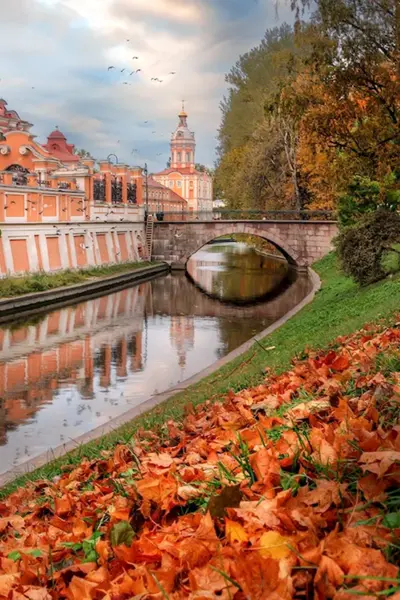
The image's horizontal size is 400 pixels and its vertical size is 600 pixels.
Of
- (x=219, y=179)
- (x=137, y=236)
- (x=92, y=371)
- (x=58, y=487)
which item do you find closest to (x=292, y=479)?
(x=58, y=487)

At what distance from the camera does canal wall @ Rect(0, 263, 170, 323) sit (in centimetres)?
2310

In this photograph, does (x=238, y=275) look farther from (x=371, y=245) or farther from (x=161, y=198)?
(x=161, y=198)

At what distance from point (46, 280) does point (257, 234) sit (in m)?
19.4

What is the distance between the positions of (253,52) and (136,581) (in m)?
51.7

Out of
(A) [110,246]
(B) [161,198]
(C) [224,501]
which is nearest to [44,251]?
(A) [110,246]

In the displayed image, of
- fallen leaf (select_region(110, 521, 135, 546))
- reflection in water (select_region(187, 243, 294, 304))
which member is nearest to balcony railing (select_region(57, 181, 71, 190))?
reflection in water (select_region(187, 243, 294, 304))

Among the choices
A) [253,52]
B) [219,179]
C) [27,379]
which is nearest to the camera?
[27,379]

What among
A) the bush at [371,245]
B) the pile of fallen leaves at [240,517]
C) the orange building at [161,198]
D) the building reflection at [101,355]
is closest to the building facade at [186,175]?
the orange building at [161,198]

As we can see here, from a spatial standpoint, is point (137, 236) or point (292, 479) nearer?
point (292, 479)

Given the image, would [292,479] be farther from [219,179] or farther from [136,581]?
[219,179]

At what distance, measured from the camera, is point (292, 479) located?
2881mm

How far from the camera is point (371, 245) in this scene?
18266 mm

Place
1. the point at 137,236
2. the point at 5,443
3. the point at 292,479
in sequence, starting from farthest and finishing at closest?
1. the point at 137,236
2. the point at 5,443
3. the point at 292,479

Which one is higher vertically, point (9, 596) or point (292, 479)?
point (292, 479)
